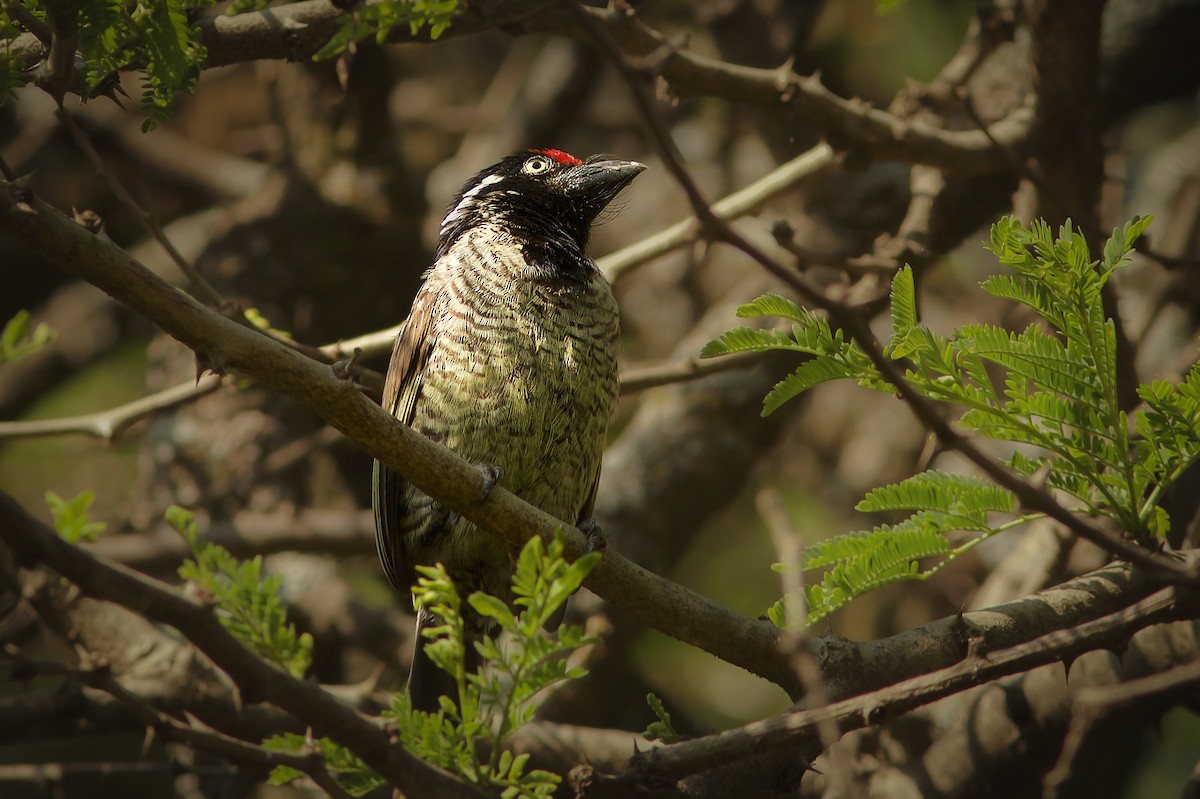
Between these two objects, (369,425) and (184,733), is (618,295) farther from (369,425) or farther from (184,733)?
(184,733)

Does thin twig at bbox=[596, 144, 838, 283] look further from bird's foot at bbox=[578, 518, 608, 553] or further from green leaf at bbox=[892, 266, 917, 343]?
green leaf at bbox=[892, 266, 917, 343]

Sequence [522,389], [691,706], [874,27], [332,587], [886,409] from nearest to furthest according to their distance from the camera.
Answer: [522,389] < [332,587] < [691,706] < [886,409] < [874,27]

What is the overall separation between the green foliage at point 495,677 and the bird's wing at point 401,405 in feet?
4.25

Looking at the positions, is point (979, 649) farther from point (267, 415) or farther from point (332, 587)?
point (267, 415)

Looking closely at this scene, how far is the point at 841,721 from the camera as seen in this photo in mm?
2258

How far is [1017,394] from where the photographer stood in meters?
2.50

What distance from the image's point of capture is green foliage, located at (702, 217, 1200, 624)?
7.80 feet

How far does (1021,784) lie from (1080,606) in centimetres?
134

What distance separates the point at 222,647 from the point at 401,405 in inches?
71.7

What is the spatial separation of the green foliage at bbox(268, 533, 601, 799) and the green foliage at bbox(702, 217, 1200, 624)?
684 millimetres

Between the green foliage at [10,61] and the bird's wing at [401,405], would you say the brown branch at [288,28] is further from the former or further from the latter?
the bird's wing at [401,405]

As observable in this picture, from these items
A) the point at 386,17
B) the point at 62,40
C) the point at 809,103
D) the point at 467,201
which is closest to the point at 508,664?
the point at 386,17

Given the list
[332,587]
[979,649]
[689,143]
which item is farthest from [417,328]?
[689,143]

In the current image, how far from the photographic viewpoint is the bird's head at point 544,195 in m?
4.13
